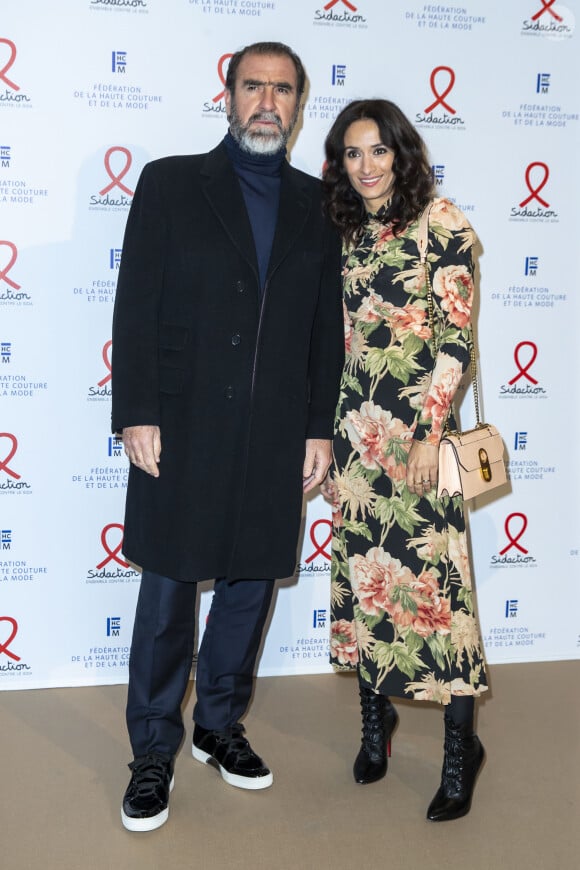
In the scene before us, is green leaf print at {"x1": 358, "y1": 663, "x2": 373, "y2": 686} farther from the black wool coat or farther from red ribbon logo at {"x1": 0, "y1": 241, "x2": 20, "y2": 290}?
red ribbon logo at {"x1": 0, "y1": 241, "x2": 20, "y2": 290}

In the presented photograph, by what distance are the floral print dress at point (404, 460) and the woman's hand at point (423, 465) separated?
27mm

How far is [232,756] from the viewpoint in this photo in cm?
253

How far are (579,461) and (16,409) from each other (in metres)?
2.08

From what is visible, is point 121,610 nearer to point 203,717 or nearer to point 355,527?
point 203,717

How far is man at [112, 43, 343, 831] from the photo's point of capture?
7.47 ft

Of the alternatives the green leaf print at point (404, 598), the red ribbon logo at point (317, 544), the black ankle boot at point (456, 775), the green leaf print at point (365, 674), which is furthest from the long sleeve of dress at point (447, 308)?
the red ribbon logo at point (317, 544)

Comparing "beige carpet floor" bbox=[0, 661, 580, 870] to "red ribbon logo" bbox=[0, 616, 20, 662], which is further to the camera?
"red ribbon logo" bbox=[0, 616, 20, 662]

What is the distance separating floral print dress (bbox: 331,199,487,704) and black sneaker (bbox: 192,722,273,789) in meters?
0.41

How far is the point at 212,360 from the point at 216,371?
3 centimetres

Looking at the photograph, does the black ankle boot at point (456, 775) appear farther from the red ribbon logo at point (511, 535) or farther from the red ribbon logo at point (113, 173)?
the red ribbon logo at point (113, 173)

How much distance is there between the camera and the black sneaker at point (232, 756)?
2.48m

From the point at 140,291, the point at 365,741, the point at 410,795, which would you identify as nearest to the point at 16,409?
the point at 140,291

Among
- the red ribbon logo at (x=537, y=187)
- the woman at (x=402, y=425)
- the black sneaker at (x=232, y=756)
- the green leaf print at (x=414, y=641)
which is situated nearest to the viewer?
the woman at (x=402, y=425)

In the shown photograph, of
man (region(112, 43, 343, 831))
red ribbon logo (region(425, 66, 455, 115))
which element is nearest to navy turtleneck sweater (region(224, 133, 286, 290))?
man (region(112, 43, 343, 831))
